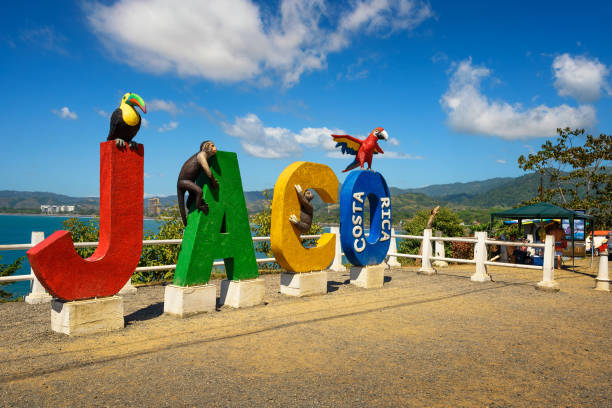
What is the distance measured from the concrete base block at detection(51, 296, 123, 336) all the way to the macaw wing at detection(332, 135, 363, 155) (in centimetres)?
640

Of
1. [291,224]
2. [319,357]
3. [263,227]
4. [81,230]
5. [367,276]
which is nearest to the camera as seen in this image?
[319,357]

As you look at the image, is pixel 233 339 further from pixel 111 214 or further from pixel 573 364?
pixel 573 364

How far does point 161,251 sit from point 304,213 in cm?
724

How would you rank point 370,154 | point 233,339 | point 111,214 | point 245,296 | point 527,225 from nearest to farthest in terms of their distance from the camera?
1. point 233,339
2. point 111,214
3. point 245,296
4. point 370,154
5. point 527,225

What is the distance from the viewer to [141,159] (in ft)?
21.3

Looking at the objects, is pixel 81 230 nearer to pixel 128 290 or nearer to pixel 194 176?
pixel 128 290

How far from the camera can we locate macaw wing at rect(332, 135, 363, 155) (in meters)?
10.7

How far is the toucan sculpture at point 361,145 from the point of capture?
10609 mm

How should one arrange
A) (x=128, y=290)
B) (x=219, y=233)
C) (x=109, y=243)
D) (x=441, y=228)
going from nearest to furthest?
(x=109, y=243) → (x=219, y=233) → (x=128, y=290) → (x=441, y=228)

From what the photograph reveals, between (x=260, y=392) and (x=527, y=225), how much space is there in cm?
1771

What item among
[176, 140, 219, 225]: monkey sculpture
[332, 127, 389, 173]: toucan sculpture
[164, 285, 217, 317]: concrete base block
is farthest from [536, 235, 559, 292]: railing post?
[176, 140, 219, 225]: monkey sculpture

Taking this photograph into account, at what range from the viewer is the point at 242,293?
7.62 meters

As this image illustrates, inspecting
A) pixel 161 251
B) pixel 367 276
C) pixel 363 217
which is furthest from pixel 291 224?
pixel 161 251

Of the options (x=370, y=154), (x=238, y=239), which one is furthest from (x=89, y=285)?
(x=370, y=154)
